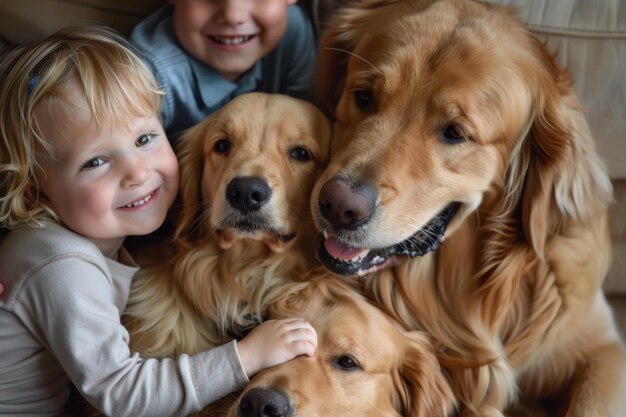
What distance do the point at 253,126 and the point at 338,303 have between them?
46 cm

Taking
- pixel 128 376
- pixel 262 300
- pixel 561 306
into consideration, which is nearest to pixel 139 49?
pixel 262 300

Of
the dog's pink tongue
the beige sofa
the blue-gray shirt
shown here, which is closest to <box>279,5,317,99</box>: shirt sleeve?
the blue-gray shirt

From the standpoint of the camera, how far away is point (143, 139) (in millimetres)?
1681

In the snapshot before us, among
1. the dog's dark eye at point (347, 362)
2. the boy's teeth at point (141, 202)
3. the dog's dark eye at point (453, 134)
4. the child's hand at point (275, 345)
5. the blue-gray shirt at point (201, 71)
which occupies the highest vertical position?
the dog's dark eye at point (453, 134)

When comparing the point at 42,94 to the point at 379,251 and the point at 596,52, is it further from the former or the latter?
the point at 596,52

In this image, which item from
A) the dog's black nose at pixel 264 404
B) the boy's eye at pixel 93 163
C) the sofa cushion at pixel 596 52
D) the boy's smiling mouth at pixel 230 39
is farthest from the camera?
the boy's smiling mouth at pixel 230 39

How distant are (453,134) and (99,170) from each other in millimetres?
811

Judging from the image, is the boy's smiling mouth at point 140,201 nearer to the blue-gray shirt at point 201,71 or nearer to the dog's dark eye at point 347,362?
the blue-gray shirt at point 201,71

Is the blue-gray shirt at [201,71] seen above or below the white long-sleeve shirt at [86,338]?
above

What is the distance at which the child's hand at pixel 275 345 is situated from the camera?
151cm

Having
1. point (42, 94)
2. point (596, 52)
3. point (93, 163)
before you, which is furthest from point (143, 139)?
point (596, 52)

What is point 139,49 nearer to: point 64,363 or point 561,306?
point 64,363

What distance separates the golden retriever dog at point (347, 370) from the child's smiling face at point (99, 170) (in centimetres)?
41

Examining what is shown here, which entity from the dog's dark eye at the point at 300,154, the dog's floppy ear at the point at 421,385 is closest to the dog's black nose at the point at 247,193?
the dog's dark eye at the point at 300,154
